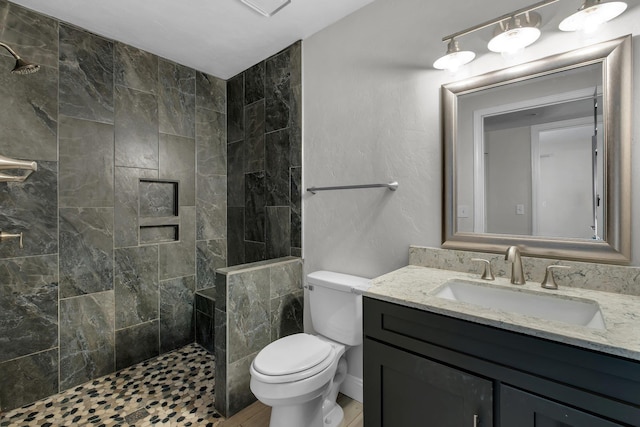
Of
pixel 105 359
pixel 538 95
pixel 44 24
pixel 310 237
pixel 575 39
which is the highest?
pixel 44 24

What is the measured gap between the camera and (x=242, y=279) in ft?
5.80

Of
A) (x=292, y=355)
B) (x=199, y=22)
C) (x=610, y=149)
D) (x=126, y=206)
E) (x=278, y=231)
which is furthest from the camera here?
(x=278, y=231)

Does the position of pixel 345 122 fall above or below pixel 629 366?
above

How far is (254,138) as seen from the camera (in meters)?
2.55

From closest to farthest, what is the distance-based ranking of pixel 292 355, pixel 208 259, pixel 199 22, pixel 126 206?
pixel 292 355
pixel 199 22
pixel 126 206
pixel 208 259

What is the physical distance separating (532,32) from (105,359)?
3140 millimetres

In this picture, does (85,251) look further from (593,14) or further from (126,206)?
(593,14)

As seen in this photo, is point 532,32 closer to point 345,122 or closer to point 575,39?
point 575,39

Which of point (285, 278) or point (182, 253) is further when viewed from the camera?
point (182, 253)

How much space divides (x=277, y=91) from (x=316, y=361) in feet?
6.49

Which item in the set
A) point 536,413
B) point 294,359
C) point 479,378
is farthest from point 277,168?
point 536,413

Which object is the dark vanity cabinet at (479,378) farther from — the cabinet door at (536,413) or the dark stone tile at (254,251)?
the dark stone tile at (254,251)

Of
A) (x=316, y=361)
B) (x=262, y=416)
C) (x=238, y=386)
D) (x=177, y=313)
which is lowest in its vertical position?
(x=262, y=416)

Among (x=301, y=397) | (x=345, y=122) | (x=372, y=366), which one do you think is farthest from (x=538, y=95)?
(x=301, y=397)
